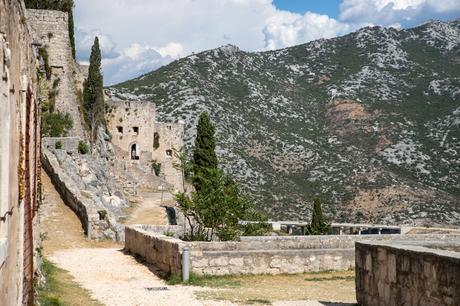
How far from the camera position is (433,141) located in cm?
7694

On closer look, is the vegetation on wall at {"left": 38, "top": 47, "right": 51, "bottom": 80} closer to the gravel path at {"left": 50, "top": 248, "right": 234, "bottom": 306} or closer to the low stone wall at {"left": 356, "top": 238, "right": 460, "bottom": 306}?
the gravel path at {"left": 50, "top": 248, "right": 234, "bottom": 306}

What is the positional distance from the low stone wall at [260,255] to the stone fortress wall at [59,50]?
2905 cm

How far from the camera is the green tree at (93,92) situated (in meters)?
48.6

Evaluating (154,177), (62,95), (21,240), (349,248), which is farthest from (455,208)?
(21,240)

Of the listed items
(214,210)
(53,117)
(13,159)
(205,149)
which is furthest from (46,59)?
(13,159)

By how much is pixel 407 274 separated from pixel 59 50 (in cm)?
3987

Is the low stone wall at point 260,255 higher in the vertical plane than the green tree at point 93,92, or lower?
lower

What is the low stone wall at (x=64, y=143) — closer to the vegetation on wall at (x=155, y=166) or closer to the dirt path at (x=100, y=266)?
the dirt path at (x=100, y=266)

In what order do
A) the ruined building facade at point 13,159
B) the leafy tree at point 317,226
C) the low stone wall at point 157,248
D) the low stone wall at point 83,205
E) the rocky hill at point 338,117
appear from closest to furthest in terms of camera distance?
1. the ruined building facade at point 13,159
2. the low stone wall at point 157,248
3. the low stone wall at point 83,205
4. the leafy tree at point 317,226
5. the rocky hill at point 338,117

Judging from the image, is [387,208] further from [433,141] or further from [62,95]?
[62,95]

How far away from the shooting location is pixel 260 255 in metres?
16.7

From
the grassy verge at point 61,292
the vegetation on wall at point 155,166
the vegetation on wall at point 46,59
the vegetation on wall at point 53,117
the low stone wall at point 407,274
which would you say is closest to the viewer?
the low stone wall at point 407,274

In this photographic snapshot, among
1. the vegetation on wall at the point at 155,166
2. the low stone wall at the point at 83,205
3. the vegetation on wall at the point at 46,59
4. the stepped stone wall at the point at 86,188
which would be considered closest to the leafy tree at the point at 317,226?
the stepped stone wall at the point at 86,188

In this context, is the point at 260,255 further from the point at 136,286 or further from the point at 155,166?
the point at 155,166
